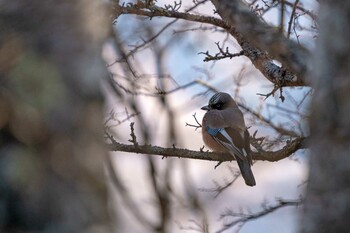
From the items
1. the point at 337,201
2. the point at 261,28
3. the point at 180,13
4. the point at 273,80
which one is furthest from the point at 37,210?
the point at 180,13

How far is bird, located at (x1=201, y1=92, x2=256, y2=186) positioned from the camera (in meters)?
6.71

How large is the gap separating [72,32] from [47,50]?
0.09m

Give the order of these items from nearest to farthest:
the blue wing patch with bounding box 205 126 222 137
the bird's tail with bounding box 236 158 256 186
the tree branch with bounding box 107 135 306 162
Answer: the tree branch with bounding box 107 135 306 162
the bird's tail with bounding box 236 158 256 186
the blue wing patch with bounding box 205 126 222 137

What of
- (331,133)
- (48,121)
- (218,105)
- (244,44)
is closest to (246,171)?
(244,44)

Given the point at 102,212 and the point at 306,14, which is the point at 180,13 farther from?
the point at 102,212

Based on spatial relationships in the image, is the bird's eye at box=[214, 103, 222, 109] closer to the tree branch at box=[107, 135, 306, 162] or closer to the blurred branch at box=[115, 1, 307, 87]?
the blurred branch at box=[115, 1, 307, 87]

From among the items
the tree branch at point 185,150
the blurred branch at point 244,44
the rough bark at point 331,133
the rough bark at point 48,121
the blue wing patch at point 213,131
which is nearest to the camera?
the rough bark at point 48,121

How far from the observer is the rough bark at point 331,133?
2.31 m

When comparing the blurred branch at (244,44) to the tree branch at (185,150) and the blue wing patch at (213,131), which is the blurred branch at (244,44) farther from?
the blue wing patch at (213,131)

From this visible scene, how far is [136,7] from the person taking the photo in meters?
5.86

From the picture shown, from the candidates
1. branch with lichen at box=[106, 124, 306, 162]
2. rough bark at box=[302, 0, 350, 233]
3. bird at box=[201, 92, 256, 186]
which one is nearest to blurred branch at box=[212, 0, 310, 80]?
rough bark at box=[302, 0, 350, 233]

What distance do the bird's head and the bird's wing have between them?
0.36 metres

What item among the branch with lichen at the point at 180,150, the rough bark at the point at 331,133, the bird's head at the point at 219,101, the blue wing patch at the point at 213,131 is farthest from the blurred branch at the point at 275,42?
the bird's head at the point at 219,101

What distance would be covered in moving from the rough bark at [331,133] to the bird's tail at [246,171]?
14.0ft
